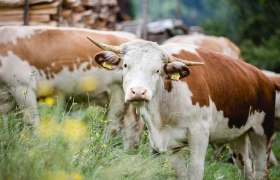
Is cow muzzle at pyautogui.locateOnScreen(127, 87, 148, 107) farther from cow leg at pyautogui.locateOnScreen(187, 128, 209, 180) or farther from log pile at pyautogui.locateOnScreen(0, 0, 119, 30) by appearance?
log pile at pyautogui.locateOnScreen(0, 0, 119, 30)

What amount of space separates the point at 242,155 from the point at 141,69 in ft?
8.42

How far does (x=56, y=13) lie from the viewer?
32.1ft

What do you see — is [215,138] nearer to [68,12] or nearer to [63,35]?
[63,35]

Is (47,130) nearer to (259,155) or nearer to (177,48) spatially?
(177,48)

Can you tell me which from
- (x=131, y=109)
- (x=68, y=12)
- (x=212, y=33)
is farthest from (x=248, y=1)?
(x=131, y=109)

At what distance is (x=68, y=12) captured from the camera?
34.1 ft

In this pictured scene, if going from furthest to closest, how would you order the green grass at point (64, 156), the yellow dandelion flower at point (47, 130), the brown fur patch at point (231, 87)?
the brown fur patch at point (231, 87) → the yellow dandelion flower at point (47, 130) → the green grass at point (64, 156)

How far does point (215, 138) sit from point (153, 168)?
162 cm

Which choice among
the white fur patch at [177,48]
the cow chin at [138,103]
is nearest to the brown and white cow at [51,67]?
the white fur patch at [177,48]

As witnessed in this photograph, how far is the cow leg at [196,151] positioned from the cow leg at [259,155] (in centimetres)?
146

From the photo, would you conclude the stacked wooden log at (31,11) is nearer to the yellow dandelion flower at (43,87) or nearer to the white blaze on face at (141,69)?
the yellow dandelion flower at (43,87)

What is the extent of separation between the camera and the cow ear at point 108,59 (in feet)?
18.6

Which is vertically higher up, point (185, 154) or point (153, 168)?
point (153, 168)

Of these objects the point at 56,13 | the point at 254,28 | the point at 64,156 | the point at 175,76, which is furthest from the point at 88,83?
the point at 254,28
